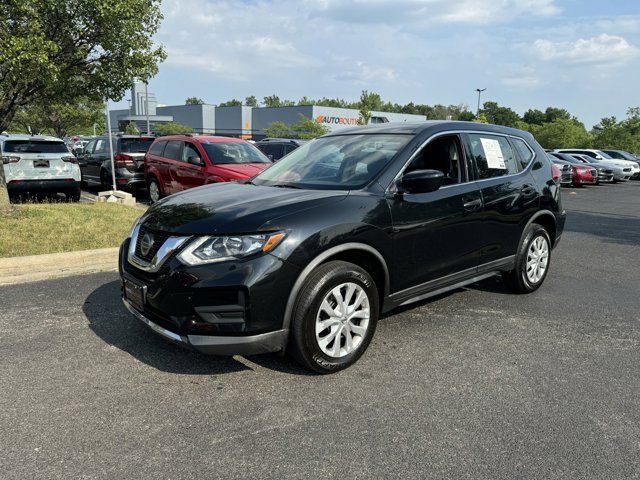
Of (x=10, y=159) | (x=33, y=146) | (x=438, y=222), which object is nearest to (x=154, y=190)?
(x=33, y=146)

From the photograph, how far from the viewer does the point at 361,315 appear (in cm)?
359

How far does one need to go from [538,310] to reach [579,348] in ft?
2.97

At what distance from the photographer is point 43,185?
35.3 feet

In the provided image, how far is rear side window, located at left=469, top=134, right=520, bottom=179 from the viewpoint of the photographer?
4.66 meters

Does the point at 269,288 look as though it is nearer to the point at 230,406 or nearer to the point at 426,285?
the point at 230,406

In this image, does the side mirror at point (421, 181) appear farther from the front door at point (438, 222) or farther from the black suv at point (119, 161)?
the black suv at point (119, 161)

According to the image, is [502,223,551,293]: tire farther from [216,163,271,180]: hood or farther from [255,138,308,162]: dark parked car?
[255,138,308,162]: dark parked car

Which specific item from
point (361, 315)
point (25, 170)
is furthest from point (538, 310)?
point (25, 170)

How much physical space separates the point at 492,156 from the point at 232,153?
6596 millimetres

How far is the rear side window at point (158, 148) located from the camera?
37.8 feet

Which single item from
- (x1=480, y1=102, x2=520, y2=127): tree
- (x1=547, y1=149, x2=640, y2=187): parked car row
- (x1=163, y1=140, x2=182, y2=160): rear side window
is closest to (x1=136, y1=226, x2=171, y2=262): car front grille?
(x1=163, y1=140, x2=182, y2=160): rear side window

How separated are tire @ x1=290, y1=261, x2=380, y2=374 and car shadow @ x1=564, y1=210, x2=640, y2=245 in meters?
6.87

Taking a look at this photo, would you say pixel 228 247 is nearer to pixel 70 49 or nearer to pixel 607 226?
pixel 70 49

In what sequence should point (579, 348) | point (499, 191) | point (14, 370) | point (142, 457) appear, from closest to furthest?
point (142, 457) < point (14, 370) < point (579, 348) < point (499, 191)
